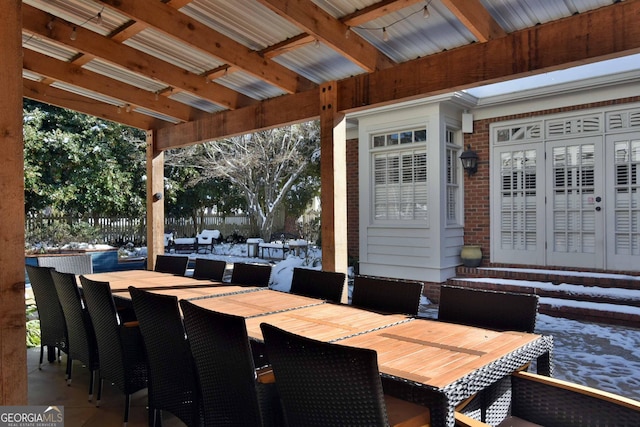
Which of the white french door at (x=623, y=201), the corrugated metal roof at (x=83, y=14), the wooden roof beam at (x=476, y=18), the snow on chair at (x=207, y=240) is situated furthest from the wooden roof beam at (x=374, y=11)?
the snow on chair at (x=207, y=240)

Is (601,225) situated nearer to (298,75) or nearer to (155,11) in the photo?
(298,75)

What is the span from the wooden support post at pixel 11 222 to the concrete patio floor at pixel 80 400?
1.01 meters

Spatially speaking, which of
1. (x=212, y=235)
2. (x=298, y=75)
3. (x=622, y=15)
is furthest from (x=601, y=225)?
(x=212, y=235)

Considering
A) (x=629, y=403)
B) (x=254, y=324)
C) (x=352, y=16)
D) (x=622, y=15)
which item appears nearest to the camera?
(x=629, y=403)

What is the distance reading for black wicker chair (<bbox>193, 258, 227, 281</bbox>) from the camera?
4.36 metres

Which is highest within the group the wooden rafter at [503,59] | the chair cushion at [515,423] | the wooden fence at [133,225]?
the wooden rafter at [503,59]

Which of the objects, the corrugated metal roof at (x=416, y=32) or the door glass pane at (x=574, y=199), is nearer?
the corrugated metal roof at (x=416, y=32)

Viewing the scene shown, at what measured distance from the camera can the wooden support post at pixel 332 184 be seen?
4.36m

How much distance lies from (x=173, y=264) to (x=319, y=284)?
2.16 metres

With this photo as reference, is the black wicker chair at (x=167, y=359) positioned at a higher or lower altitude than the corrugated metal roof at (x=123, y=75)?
lower

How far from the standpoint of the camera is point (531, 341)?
209 centimetres

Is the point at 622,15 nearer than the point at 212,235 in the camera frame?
Yes

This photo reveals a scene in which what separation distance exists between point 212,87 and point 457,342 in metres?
4.21

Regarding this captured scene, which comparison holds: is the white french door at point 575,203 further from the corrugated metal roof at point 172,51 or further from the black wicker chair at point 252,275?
the corrugated metal roof at point 172,51
